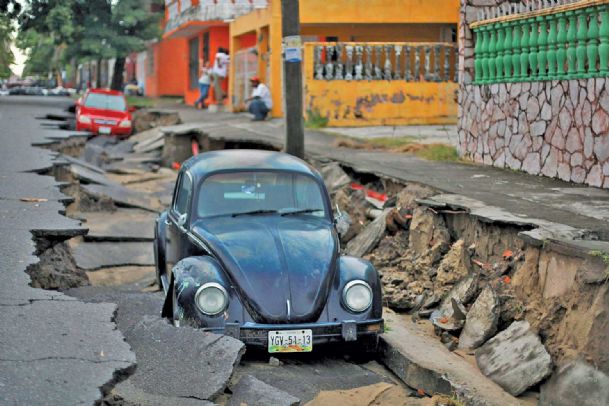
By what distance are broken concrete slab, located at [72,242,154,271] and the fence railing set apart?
9.68m

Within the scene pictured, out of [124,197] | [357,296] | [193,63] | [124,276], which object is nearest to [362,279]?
[357,296]

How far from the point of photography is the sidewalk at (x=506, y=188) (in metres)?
8.67

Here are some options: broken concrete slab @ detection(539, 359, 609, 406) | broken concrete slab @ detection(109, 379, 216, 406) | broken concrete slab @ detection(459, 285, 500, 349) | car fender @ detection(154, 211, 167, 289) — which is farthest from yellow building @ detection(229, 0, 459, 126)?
broken concrete slab @ detection(109, 379, 216, 406)

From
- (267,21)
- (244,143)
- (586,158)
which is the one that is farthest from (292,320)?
(267,21)

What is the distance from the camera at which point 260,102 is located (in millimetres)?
26000

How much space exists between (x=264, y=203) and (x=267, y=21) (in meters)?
19.3

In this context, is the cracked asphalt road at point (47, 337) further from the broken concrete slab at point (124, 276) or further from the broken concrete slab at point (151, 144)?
the broken concrete slab at point (151, 144)

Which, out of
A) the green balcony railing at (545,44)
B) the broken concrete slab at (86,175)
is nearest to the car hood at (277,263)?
the green balcony railing at (545,44)

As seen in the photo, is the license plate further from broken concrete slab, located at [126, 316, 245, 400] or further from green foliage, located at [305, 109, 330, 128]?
green foliage, located at [305, 109, 330, 128]

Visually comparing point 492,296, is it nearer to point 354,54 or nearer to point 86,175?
point 86,175

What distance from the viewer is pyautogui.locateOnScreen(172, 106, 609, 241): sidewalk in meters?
8.67

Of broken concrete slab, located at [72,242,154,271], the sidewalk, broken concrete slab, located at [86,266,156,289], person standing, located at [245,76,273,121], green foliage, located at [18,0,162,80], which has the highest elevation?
green foliage, located at [18,0,162,80]

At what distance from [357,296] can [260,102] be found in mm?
18761

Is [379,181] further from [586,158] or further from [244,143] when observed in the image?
[244,143]
